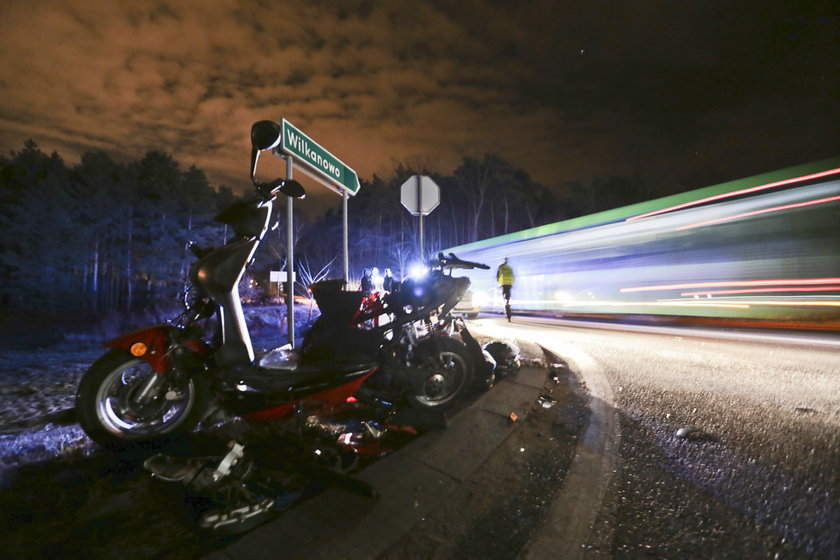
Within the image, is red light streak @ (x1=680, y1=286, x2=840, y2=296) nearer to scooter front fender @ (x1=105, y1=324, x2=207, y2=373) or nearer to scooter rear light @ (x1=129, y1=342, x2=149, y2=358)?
scooter front fender @ (x1=105, y1=324, x2=207, y2=373)

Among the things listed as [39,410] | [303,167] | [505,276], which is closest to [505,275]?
[505,276]

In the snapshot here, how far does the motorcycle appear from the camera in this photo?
2.36 meters

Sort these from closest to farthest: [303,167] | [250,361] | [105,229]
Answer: [250,361], [303,167], [105,229]

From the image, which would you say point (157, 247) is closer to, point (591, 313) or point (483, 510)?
point (591, 313)

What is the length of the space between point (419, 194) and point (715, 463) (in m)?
5.49

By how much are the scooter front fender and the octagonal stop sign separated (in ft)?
15.0

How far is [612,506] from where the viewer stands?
1824 millimetres

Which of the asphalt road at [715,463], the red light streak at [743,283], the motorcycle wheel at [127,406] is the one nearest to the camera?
the asphalt road at [715,463]

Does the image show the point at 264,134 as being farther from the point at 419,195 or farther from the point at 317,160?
the point at 419,195

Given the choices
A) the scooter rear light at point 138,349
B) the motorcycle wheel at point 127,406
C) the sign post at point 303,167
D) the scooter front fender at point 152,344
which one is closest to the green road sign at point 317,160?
the sign post at point 303,167

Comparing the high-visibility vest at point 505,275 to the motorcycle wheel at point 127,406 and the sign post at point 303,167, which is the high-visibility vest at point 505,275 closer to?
the sign post at point 303,167

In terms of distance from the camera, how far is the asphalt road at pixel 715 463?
5.13 feet

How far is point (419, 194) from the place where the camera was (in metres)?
6.55

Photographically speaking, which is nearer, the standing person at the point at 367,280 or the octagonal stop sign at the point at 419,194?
the standing person at the point at 367,280
